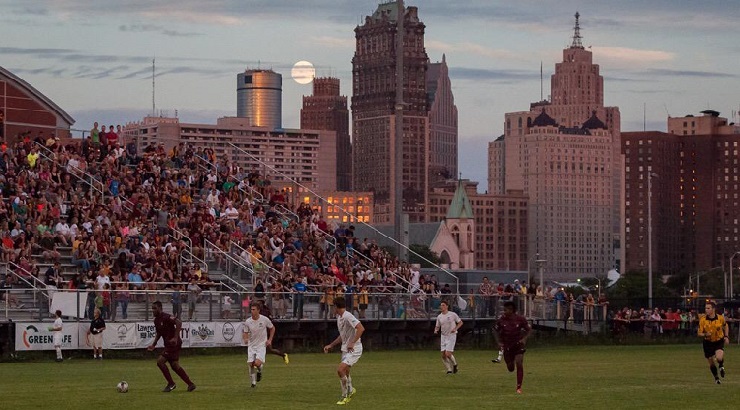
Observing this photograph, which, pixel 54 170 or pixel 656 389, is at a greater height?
pixel 54 170

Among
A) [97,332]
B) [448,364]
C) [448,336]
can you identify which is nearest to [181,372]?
[448,364]

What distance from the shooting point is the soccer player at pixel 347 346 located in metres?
27.2

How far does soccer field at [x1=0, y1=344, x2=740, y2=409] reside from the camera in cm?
2745

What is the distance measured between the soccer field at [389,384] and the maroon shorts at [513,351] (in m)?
0.66

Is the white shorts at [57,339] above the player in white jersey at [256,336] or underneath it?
underneath

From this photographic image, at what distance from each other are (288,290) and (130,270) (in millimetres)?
5648

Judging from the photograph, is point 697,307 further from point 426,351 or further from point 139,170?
point 139,170

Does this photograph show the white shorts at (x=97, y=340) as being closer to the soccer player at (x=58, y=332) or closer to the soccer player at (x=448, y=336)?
the soccer player at (x=58, y=332)

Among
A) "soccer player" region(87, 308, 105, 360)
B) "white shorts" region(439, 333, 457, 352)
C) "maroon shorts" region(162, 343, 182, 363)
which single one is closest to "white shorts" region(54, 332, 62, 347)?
"soccer player" region(87, 308, 105, 360)

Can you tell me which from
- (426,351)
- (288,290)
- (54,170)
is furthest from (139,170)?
(426,351)

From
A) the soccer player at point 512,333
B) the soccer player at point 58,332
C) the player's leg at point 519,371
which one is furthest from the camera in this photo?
the soccer player at point 58,332

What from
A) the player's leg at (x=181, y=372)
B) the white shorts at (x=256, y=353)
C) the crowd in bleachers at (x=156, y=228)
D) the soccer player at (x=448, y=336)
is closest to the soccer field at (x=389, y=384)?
the player's leg at (x=181, y=372)

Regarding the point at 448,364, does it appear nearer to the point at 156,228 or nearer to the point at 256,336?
the point at 256,336

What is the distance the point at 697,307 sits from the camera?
6931 centimetres
